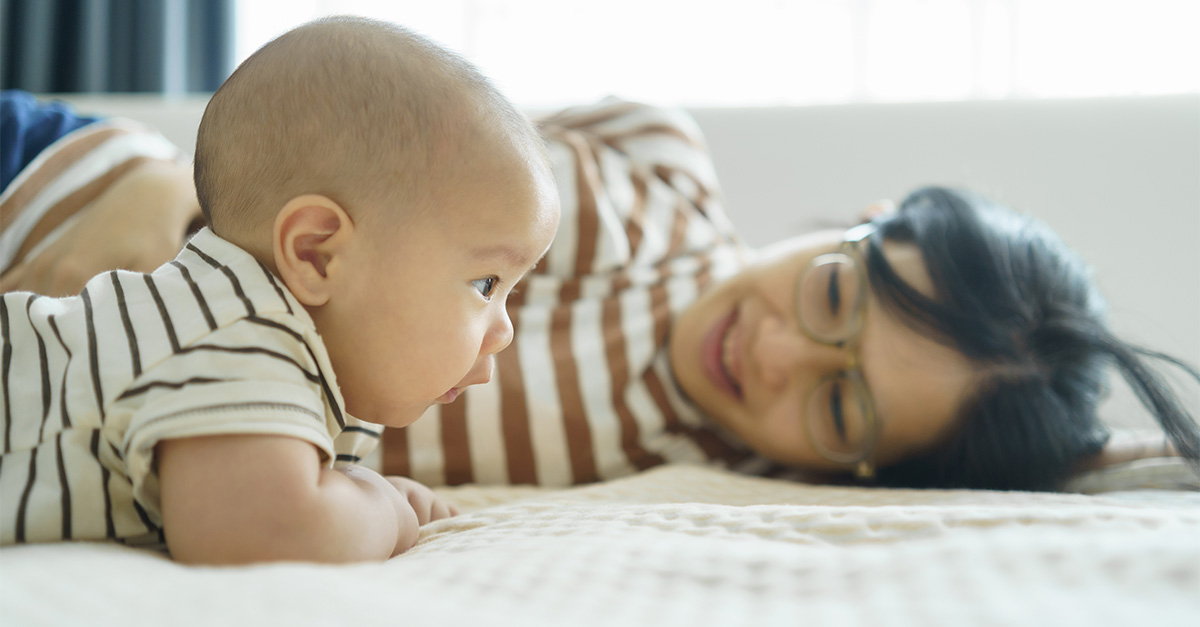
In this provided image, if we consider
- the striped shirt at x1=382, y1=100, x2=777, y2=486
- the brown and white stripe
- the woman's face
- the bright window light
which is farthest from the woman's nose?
the bright window light

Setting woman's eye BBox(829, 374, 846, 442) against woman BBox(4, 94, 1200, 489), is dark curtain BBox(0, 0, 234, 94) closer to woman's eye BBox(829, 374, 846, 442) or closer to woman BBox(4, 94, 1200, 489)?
woman BBox(4, 94, 1200, 489)

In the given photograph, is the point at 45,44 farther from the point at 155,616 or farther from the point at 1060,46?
the point at 1060,46

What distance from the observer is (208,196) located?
23.3 inches

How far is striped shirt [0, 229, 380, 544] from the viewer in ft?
1.58

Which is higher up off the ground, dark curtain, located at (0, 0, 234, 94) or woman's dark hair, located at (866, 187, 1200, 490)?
dark curtain, located at (0, 0, 234, 94)

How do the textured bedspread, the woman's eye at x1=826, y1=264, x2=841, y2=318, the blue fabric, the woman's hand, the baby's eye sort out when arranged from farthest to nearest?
the blue fabric, the woman's eye at x1=826, y1=264, x2=841, y2=318, the woman's hand, the baby's eye, the textured bedspread

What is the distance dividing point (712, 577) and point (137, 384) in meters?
0.35

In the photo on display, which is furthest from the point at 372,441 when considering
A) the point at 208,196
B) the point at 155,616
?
the point at 155,616

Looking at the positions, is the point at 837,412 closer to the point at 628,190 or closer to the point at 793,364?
the point at 793,364

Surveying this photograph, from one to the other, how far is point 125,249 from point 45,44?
2055mm

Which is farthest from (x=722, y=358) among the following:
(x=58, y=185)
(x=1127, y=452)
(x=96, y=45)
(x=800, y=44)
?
(x=96, y=45)

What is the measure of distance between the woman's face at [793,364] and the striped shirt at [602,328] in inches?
2.6

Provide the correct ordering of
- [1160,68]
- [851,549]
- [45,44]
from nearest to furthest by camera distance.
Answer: [851,549], [45,44], [1160,68]

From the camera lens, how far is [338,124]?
54 centimetres
